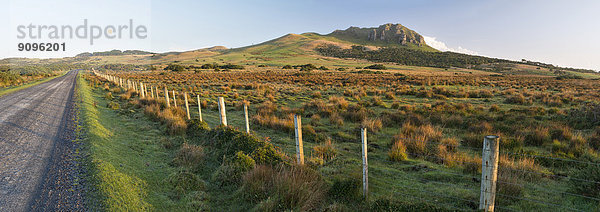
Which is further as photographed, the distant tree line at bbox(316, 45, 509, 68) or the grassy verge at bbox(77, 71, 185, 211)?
the distant tree line at bbox(316, 45, 509, 68)

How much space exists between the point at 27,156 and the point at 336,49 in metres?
147

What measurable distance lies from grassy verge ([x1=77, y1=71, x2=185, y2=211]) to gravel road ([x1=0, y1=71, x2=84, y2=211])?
0.40 metres

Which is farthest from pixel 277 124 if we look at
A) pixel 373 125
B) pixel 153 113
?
pixel 153 113

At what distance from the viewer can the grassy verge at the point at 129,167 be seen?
481 centimetres

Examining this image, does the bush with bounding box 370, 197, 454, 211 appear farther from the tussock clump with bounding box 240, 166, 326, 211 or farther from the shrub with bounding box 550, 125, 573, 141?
the shrub with bounding box 550, 125, 573, 141

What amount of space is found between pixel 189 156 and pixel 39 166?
11.1ft

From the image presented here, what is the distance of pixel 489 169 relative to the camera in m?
3.88

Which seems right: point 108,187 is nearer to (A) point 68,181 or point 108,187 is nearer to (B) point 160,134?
(A) point 68,181

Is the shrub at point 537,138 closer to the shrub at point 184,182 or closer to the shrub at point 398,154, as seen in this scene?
the shrub at point 398,154

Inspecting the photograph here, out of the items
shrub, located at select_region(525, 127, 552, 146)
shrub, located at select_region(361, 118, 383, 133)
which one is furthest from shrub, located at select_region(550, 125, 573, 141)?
shrub, located at select_region(361, 118, 383, 133)

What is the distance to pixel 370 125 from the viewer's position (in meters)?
11.3

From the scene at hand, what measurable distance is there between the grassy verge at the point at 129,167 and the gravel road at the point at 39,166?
40cm

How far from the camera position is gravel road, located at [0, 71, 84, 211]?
462 centimetres

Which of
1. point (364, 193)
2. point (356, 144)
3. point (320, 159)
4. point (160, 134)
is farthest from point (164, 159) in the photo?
point (356, 144)
